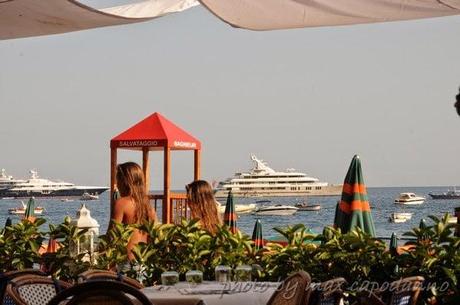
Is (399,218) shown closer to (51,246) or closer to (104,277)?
(51,246)

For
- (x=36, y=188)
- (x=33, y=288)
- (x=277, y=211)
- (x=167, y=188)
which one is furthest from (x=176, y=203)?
(x=36, y=188)

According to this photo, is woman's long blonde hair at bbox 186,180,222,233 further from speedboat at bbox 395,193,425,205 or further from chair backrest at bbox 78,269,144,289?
speedboat at bbox 395,193,425,205

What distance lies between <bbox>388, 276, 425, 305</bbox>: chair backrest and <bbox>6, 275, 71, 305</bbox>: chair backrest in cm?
153

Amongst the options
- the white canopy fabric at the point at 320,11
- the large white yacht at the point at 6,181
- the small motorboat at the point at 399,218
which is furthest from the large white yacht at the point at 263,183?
the white canopy fabric at the point at 320,11

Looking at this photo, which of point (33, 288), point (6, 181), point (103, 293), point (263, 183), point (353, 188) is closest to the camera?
point (103, 293)

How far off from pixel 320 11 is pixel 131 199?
1649 mm

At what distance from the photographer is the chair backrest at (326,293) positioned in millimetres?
3863

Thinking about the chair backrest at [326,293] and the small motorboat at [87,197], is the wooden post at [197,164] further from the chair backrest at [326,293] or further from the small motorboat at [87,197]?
the small motorboat at [87,197]

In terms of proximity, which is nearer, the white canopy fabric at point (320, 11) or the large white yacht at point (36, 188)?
the white canopy fabric at point (320, 11)

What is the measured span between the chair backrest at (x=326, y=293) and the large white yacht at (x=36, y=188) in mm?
86331

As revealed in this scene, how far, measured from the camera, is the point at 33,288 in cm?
443

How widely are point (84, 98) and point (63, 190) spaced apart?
49.4 metres

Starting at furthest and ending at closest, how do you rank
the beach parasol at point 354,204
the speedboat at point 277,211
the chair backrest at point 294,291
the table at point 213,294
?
the speedboat at point 277,211
the beach parasol at point 354,204
the table at point 213,294
the chair backrest at point 294,291

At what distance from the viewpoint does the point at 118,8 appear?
17.5ft
